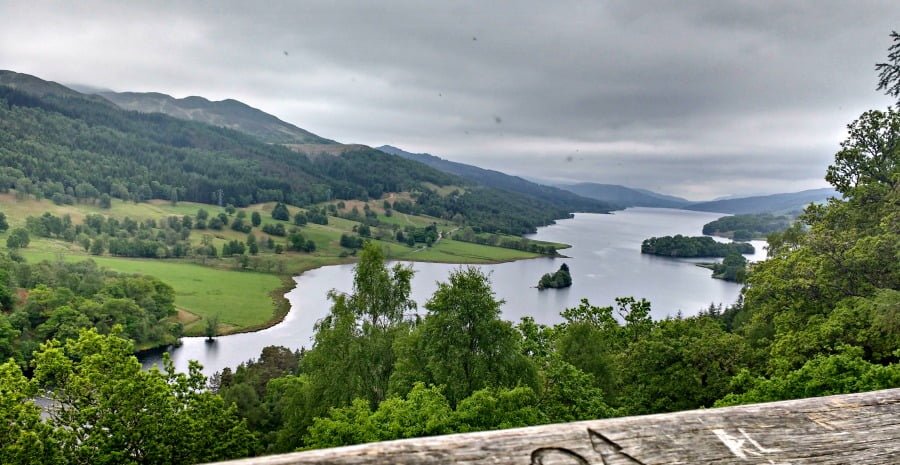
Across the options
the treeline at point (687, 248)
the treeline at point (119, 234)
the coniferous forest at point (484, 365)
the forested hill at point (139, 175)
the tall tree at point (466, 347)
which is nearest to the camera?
the coniferous forest at point (484, 365)

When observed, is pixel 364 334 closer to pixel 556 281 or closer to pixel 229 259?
pixel 556 281

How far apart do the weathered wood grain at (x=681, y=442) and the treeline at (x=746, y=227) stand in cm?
17484

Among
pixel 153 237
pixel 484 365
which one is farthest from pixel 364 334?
pixel 153 237

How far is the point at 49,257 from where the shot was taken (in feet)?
257

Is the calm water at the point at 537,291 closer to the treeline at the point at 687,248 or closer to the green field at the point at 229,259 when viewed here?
the green field at the point at 229,259

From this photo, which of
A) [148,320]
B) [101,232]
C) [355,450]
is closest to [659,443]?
[355,450]

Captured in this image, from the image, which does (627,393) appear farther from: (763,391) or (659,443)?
A: (659,443)

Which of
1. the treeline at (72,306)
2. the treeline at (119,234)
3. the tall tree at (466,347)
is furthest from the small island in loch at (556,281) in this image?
the treeline at (119,234)

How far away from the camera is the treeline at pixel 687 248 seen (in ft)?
390

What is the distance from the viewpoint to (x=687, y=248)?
11925 cm

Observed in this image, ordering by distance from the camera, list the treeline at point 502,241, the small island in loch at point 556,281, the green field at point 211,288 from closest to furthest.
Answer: the green field at point 211,288
the small island in loch at point 556,281
the treeline at point 502,241

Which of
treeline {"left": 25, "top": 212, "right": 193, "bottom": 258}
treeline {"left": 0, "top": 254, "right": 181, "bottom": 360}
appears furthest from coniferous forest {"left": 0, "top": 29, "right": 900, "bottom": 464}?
treeline {"left": 25, "top": 212, "right": 193, "bottom": 258}

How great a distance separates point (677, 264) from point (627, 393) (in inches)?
3916

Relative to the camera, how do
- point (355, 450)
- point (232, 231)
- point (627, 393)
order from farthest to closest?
point (232, 231) → point (627, 393) → point (355, 450)
